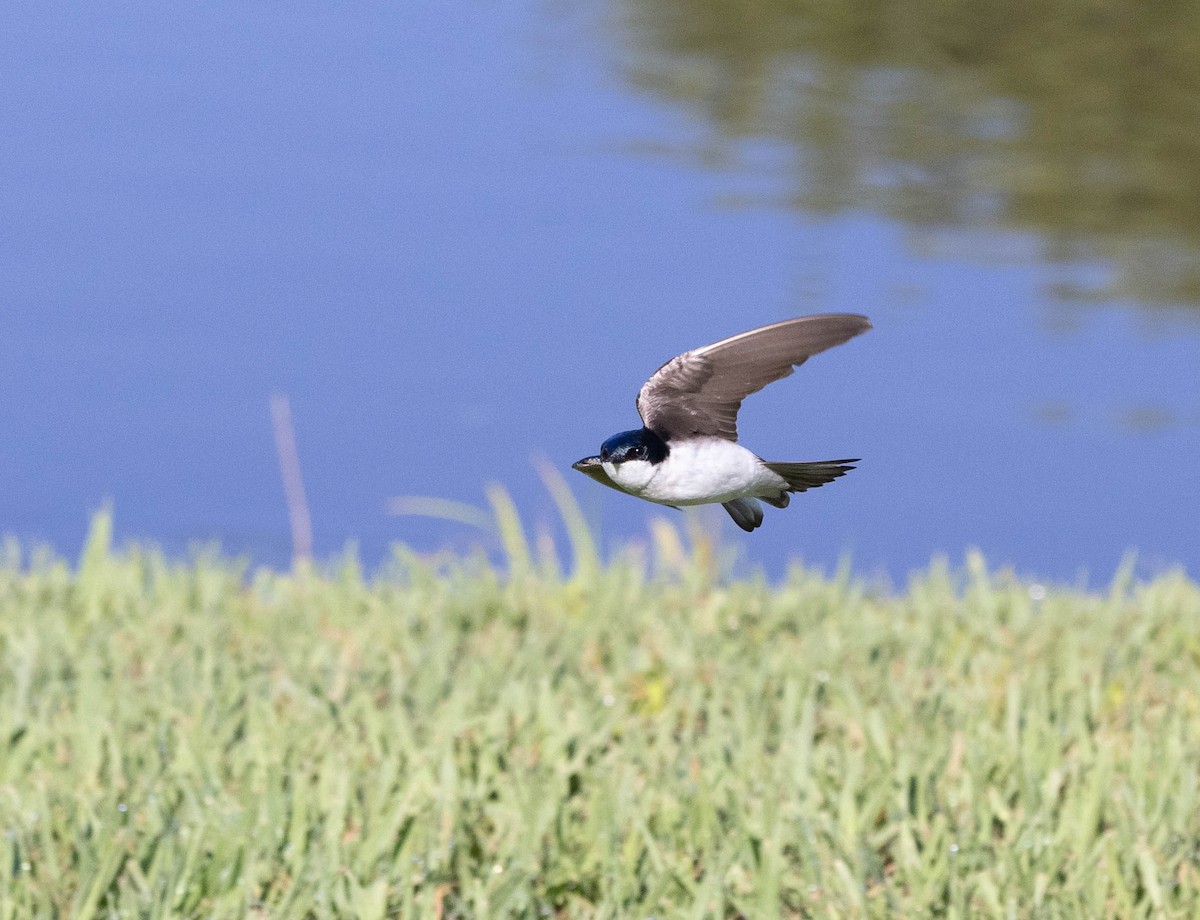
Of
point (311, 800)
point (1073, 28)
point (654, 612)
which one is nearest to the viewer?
point (311, 800)

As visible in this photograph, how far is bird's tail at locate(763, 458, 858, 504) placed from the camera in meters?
0.92

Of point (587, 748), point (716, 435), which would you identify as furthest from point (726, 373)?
point (587, 748)

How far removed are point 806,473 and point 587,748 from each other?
10.3 ft

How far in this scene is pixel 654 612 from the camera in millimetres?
5316

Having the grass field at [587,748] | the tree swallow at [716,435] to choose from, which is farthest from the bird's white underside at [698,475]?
the grass field at [587,748]

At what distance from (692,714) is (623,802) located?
716 millimetres

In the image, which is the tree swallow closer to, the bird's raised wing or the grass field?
the bird's raised wing

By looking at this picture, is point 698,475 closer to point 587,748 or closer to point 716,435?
point 716,435

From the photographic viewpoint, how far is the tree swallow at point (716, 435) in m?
0.88

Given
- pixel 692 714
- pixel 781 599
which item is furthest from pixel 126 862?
pixel 781 599

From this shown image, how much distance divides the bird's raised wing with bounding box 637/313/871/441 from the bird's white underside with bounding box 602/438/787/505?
22 millimetres

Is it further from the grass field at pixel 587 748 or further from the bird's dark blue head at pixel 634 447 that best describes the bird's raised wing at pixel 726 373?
the grass field at pixel 587 748

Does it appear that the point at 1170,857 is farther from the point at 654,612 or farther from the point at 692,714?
the point at 654,612

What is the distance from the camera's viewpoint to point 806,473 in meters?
0.93
